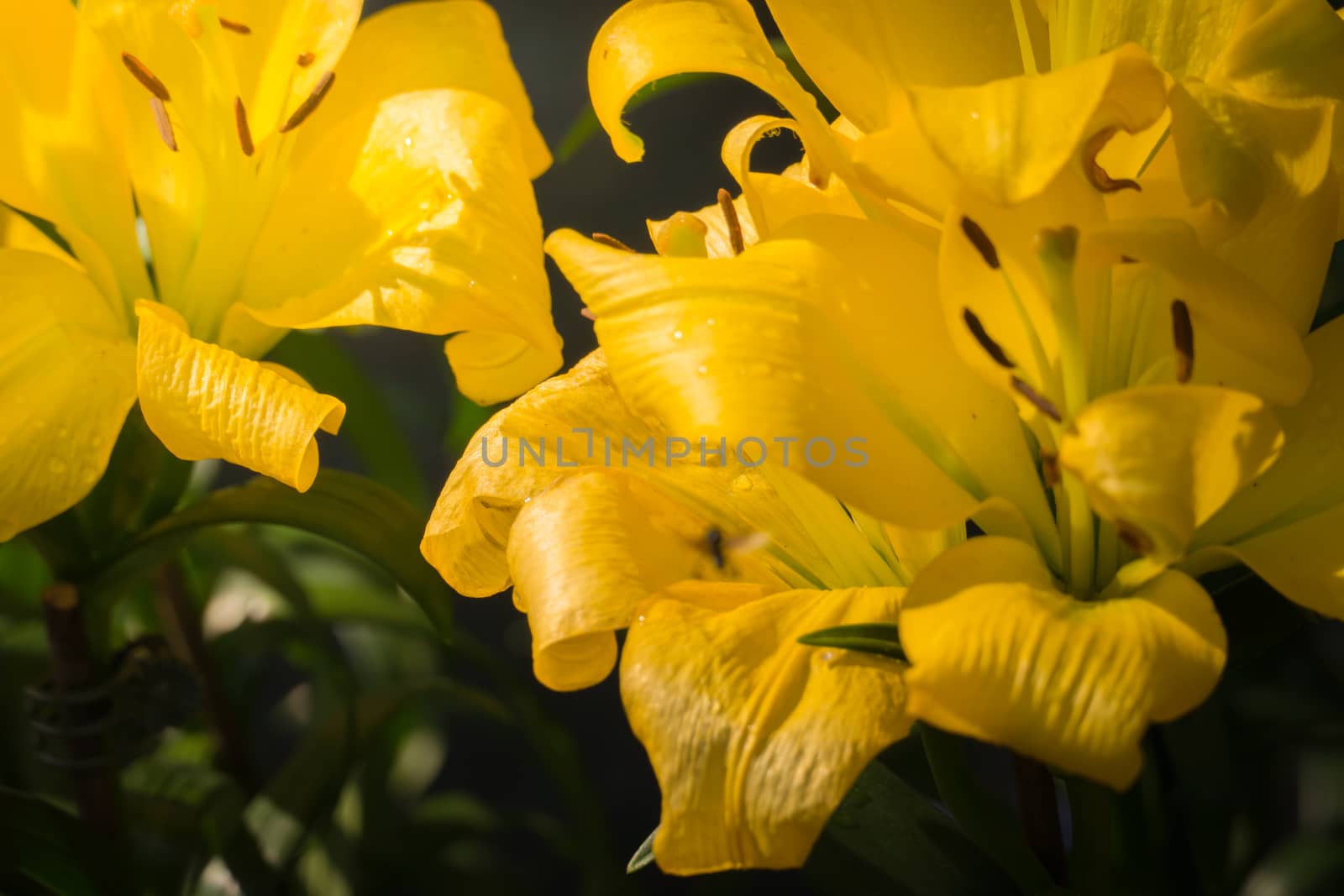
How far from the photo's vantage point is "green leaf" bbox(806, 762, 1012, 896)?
374 millimetres

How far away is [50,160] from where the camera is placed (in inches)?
17.9

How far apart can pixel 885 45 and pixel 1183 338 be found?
0.13 m

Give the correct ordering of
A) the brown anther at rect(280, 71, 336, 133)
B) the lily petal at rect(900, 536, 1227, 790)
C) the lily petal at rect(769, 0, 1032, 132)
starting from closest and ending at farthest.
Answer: the lily petal at rect(900, 536, 1227, 790)
the lily petal at rect(769, 0, 1032, 132)
the brown anther at rect(280, 71, 336, 133)

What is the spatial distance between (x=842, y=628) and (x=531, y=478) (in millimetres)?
121

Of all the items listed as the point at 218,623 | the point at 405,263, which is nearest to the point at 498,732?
the point at 218,623

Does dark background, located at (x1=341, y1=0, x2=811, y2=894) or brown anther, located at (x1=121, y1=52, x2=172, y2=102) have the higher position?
brown anther, located at (x1=121, y1=52, x2=172, y2=102)

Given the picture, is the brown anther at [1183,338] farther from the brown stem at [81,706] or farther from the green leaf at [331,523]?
the brown stem at [81,706]

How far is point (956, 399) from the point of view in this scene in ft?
1.08

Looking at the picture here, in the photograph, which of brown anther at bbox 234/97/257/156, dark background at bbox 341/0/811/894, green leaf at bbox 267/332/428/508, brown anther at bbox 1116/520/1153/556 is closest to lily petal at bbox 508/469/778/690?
brown anther at bbox 1116/520/1153/556

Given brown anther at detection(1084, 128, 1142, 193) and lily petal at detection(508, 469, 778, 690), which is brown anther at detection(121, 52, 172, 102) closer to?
lily petal at detection(508, 469, 778, 690)

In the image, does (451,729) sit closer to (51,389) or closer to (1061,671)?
(51,389)

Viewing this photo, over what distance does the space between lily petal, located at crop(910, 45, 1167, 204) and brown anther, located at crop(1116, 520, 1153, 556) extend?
0.08 m

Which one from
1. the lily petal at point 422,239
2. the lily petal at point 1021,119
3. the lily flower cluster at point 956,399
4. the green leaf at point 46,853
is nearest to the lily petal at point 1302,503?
the lily flower cluster at point 956,399

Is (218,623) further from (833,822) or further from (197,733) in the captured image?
(833,822)
